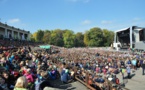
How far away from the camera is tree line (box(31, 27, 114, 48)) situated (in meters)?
103

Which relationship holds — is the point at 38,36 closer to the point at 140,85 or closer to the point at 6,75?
the point at 140,85

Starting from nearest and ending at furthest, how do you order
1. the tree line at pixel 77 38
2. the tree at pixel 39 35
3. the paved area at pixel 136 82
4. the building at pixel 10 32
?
the paved area at pixel 136 82, the building at pixel 10 32, the tree line at pixel 77 38, the tree at pixel 39 35

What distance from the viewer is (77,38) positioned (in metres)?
123

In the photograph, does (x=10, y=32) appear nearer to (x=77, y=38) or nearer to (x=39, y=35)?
(x=39, y=35)

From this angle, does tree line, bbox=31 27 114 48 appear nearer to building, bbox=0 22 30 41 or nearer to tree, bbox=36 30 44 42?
tree, bbox=36 30 44 42

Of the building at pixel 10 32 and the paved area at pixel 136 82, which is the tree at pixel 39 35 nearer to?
the building at pixel 10 32

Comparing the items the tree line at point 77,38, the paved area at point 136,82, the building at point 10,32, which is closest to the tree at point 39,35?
the tree line at point 77,38

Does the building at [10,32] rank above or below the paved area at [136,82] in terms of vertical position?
above

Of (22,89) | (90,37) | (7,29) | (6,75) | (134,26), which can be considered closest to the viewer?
(22,89)

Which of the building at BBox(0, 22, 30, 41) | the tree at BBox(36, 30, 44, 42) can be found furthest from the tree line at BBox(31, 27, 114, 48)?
the building at BBox(0, 22, 30, 41)

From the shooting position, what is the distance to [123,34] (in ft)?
196

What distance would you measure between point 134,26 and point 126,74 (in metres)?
34.5

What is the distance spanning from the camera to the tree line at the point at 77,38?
103 m

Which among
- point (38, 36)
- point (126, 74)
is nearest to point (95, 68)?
point (126, 74)
